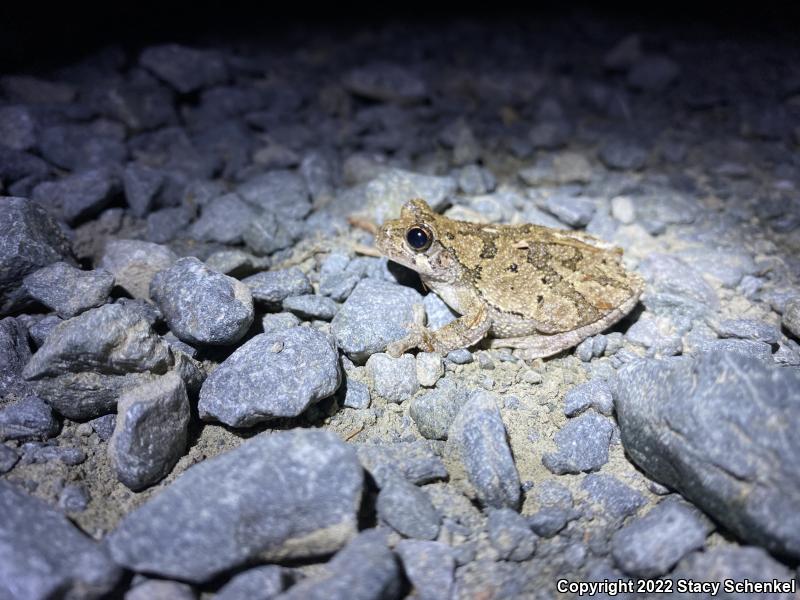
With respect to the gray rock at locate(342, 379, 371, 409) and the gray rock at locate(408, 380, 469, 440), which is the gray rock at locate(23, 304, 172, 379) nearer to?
the gray rock at locate(342, 379, 371, 409)

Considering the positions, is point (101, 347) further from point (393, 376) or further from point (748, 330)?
point (748, 330)

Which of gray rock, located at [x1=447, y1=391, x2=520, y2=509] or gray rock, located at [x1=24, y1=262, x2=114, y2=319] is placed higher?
gray rock, located at [x1=24, y1=262, x2=114, y2=319]

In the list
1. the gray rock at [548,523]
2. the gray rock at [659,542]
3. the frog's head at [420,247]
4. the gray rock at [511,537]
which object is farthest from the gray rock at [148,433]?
the gray rock at [659,542]

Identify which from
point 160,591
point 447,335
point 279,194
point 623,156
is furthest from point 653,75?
point 160,591

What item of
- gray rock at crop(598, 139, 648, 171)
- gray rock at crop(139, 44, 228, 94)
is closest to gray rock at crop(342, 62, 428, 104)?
gray rock at crop(139, 44, 228, 94)

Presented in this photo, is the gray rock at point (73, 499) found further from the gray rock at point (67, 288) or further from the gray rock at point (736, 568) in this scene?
the gray rock at point (736, 568)

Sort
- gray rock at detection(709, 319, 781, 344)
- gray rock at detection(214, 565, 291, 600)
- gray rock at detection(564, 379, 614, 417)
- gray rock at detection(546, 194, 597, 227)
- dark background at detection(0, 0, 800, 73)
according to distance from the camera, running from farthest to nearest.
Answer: dark background at detection(0, 0, 800, 73) < gray rock at detection(546, 194, 597, 227) < gray rock at detection(709, 319, 781, 344) < gray rock at detection(564, 379, 614, 417) < gray rock at detection(214, 565, 291, 600)
